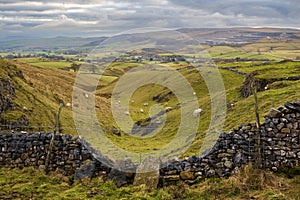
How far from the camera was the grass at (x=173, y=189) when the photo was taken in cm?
1488

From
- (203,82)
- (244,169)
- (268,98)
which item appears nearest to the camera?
(244,169)

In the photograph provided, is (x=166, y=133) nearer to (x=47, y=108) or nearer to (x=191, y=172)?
(x=47, y=108)

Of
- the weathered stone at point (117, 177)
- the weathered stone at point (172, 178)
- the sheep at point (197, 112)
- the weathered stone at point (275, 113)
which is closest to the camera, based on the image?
the weathered stone at point (117, 177)

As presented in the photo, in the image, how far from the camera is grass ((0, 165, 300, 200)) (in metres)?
14.9

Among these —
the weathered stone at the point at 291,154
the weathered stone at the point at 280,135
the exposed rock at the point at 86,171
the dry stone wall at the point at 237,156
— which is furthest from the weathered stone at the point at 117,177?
the weathered stone at the point at 291,154

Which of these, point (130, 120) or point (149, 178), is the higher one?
point (149, 178)

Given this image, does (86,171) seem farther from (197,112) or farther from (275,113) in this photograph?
(197,112)

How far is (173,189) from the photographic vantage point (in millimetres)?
15930

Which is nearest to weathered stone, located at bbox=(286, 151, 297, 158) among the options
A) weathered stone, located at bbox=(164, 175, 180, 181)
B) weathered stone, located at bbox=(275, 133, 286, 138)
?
weathered stone, located at bbox=(275, 133, 286, 138)

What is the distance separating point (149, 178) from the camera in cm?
1653

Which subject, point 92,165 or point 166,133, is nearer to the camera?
point 92,165

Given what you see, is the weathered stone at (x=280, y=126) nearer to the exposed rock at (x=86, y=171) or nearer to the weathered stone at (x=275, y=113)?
the weathered stone at (x=275, y=113)

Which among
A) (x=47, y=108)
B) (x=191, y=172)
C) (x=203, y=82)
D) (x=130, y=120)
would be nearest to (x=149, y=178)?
(x=191, y=172)

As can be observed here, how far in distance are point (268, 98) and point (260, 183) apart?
20.9m
